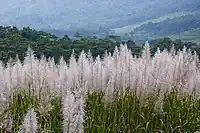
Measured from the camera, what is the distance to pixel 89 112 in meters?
6.20

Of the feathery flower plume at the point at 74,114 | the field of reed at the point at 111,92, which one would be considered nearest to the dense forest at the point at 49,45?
the field of reed at the point at 111,92

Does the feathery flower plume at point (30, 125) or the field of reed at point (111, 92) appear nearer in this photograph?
the feathery flower plume at point (30, 125)

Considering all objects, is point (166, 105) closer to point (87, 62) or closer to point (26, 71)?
point (87, 62)

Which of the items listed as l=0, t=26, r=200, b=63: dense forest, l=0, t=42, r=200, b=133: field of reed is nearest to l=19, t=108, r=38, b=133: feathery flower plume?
l=0, t=42, r=200, b=133: field of reed

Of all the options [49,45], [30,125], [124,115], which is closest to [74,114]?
[30,125]

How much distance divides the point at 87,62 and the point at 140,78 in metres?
0.65

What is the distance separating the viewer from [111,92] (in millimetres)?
5773

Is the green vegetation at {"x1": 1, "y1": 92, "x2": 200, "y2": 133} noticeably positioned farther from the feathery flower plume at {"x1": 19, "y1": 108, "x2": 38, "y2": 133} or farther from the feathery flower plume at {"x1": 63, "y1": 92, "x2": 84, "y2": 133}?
the feathery flower plume at {"x1": 19, "y1": 108, "x2": 38, "y2": 133}

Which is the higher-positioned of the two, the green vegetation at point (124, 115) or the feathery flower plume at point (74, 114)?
the feathery flower plume at point (74, 114)

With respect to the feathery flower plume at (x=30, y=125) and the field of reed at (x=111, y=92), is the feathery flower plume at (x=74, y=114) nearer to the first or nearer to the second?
the feathery flower plume at (x=30, y=125)

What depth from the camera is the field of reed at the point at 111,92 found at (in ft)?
19.5

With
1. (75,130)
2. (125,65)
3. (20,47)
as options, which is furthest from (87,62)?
(20,47)

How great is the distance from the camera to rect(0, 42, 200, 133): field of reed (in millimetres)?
5949

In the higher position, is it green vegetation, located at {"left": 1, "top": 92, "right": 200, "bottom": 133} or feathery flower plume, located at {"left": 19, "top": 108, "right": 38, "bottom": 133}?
feathery flower plume, located at {"left": 19, "top": 108, "right": 38, "bottom": 133}
